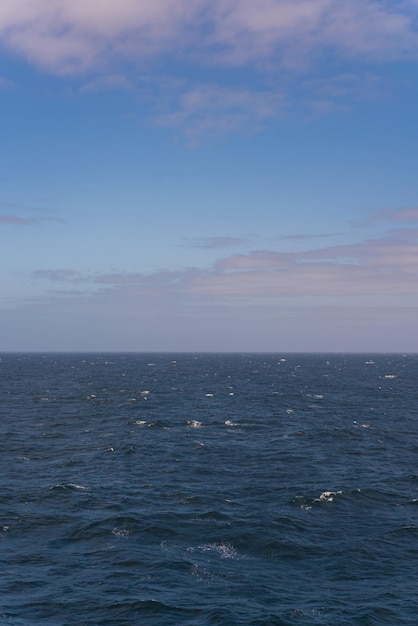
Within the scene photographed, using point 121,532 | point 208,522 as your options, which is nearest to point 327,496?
point 208,522

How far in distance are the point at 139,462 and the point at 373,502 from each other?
27.8m

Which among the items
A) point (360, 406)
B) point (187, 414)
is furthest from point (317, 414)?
point (187, 414)

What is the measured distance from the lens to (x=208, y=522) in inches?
1716

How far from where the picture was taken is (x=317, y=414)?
10231cm

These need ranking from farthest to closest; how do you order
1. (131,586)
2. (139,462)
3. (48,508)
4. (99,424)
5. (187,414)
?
(187,414) → (99,424) → (139,462) → (48,508) → (131,586)

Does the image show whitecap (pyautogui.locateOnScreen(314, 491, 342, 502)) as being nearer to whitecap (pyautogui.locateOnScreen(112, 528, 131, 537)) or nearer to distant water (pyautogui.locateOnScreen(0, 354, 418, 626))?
distant water (pyautogui.locateOnScreen(0, 354, 418, 626))

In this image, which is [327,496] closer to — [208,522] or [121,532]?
[208,522]

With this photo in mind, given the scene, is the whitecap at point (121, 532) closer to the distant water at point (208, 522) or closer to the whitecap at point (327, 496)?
the distant water at point (208, 522)

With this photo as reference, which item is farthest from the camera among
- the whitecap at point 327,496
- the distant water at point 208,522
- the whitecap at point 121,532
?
the whitecap at point 327,496

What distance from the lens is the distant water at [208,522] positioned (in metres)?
30.5

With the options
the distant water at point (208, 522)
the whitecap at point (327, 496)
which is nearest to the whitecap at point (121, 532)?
the distant water at point (208, 522)

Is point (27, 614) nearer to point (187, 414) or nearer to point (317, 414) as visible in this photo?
point (187, 414)

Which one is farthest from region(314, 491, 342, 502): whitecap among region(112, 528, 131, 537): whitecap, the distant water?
region(112, 528, 131, 537): whitecap

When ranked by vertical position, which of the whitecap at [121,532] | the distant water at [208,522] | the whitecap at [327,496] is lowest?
the whitecap at [121,532]
